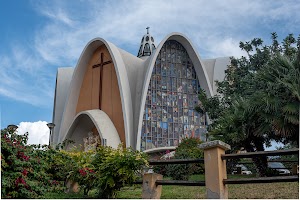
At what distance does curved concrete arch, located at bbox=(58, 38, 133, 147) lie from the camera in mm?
28516

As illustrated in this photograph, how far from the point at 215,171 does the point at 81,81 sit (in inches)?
1123

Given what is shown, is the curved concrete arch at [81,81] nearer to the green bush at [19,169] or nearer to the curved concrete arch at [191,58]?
the curved concrete arch at [191,58]

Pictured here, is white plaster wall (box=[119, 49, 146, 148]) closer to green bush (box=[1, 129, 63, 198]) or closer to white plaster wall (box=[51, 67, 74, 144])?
white plaster wall (box=[51, 67, 74, 144])

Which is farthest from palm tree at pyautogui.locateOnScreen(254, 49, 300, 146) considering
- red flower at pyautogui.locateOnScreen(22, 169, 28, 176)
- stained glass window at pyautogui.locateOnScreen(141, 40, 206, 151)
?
stained glass window at pyautogui.locateOnScreen(141, 40, 206, 151)

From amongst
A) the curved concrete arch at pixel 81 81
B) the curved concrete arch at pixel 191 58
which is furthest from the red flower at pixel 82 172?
the curved concrete arch at pixel 191 58

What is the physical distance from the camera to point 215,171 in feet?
19.0

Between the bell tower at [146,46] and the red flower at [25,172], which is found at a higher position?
the bell tower at [146,46]

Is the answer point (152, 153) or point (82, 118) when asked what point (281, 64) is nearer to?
point (152, 153)

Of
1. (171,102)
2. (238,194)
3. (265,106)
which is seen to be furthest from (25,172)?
(171,102)

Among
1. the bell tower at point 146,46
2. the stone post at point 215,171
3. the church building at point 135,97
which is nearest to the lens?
the stone post at point 215,171

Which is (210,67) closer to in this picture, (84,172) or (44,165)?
(84,172)

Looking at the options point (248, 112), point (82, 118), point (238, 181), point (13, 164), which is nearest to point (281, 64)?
point (248, 112)

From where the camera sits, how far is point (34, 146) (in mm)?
7453

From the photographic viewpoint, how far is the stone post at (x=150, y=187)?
632 cm
